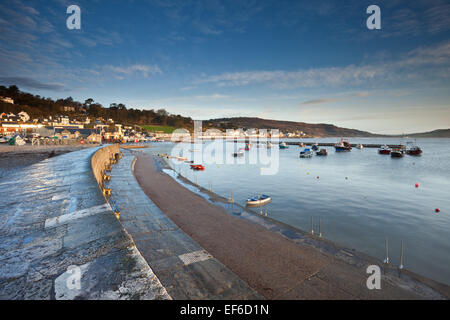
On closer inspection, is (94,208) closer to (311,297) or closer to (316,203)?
(311,297)

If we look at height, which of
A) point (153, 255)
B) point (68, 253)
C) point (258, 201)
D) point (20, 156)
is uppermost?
point (20, 156)

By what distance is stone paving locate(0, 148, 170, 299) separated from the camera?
7.09 ft

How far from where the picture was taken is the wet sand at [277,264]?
243 inches

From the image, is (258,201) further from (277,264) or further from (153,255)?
(153,255)

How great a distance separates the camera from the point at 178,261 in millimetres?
6363

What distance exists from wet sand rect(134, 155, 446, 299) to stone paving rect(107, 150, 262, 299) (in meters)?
1.30

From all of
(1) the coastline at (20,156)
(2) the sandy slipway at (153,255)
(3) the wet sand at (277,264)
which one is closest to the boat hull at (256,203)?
(2) the sandy slipway at (153,255)

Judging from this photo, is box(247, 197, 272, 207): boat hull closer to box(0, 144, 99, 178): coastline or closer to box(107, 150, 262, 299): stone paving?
box(107, 150, 262, 299): stone paving

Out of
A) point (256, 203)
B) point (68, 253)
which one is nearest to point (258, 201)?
point (256, 203)

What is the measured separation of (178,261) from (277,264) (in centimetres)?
369

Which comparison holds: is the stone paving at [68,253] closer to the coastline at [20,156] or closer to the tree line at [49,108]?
the coastline at [20,156]

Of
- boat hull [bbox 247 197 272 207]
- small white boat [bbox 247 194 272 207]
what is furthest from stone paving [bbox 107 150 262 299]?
small white boat [bbox 247 194 272 207]

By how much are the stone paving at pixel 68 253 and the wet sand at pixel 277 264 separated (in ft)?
15.8
